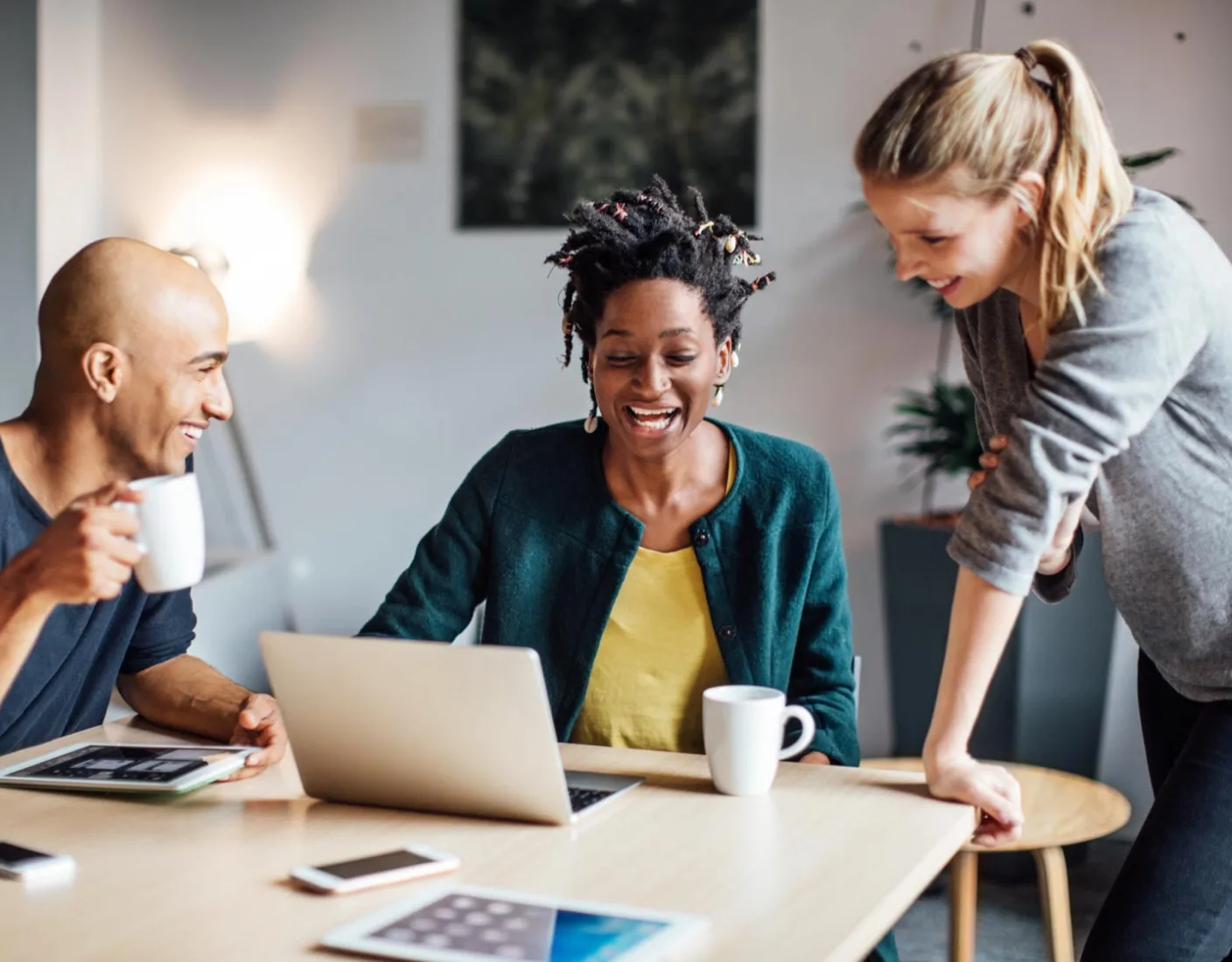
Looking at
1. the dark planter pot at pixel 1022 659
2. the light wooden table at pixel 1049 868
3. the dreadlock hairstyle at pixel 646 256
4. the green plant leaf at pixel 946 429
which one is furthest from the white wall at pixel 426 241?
the dreadlock hairstyle at pixel 646 256

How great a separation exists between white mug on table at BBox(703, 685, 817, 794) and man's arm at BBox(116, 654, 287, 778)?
43cm

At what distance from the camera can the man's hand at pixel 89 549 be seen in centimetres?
125

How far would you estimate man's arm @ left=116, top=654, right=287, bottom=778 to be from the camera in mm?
1496

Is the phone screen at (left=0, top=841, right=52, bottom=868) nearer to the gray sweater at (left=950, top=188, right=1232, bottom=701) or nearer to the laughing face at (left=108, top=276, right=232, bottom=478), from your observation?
the laughing face at (left=108, top=276, right=232, bottom=478)

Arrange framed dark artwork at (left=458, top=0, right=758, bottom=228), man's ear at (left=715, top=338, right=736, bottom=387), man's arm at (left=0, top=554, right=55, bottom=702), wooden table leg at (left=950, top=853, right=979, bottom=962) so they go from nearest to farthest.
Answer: man's arm at (left=0, top=554, right=55, bottom=702) < man's ear at (left=715, top=338, right=736, bottom=387) < wooden table leg at (left=950, top=853, right=979, bottom=962) < framed dark artwork at (left=458, top=0, right=758, bottom=228)

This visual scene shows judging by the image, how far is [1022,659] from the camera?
3145 millimetres

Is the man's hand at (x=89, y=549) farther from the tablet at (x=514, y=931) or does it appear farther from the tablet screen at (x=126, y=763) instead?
the tablet at (x=514, y=931)

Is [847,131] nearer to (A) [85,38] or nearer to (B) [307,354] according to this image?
(B) [307,354]

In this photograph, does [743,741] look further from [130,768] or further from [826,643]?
[130,768]

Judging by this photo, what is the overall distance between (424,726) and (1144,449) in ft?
2.33

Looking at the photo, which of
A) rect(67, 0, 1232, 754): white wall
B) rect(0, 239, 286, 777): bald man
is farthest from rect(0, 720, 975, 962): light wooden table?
rect(67, 0, 1232, 754): white wall

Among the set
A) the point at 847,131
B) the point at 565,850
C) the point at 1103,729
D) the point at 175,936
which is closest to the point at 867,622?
the point at 1103,729

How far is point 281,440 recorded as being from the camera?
424 cm

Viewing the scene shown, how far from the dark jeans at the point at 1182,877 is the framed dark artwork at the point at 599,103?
2.65m
